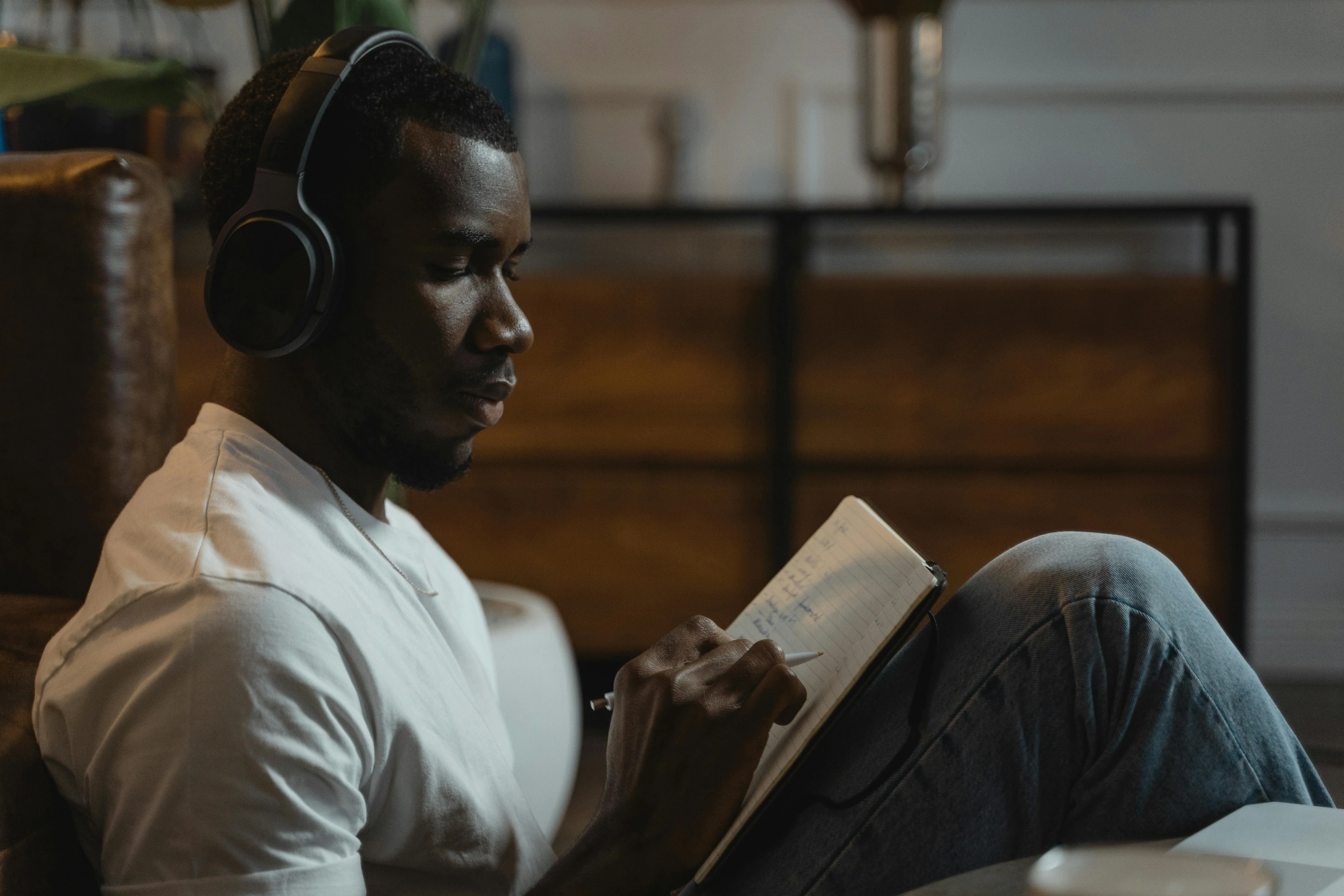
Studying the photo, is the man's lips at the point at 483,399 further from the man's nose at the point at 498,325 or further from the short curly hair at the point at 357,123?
the short curly hair at the point at 357,123

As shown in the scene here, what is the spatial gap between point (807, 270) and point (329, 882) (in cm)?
187

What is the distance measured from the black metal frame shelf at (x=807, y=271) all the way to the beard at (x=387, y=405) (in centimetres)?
143

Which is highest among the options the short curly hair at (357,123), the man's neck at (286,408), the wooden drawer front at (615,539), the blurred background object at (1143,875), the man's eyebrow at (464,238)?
the short curly hair at (357,123)

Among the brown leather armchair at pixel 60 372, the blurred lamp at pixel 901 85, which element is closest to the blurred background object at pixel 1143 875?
the brown leather armchair at pixel 60 372

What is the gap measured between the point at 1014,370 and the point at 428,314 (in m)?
1.59

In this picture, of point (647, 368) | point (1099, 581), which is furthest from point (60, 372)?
point (647, 368)

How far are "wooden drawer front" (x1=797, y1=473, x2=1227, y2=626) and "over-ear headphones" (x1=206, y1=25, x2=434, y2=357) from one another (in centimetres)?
155

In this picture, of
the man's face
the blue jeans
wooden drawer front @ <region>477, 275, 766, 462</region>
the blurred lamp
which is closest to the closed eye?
the man's face

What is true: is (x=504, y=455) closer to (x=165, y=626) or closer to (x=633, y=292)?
(x=633, y=292)

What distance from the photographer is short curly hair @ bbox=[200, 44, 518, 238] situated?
688 mm

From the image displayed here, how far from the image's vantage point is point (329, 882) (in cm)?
58

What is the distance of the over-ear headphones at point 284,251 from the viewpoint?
2.19 ft

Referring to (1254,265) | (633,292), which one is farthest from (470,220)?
(1254,265)

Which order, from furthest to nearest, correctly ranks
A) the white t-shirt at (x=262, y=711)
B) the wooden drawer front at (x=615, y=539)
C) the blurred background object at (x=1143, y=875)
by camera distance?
the wooden drawer front at (x=615, y=539), the white t-shirt at (x=262, y=711), the blurred background object at (x=1143, y=875)
